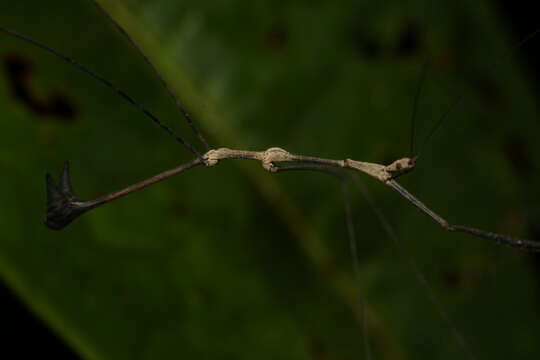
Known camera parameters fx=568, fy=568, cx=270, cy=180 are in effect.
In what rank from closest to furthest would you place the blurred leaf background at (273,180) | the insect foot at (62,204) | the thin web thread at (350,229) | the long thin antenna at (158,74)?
the insect foot at (62,204), the blurred leaf background at (273,180), the long thin antenna at (158,74), the thin web thread at (350,229)

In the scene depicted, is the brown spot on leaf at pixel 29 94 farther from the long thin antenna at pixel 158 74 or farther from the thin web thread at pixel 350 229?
the thin web thread at pixel 350 229

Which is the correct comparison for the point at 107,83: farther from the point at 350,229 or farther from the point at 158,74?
the point at 350,229

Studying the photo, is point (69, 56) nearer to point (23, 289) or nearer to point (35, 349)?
point (23, 289)

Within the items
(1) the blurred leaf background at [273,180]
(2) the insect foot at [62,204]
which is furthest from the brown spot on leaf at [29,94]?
(2) the insect foot at [62,204]

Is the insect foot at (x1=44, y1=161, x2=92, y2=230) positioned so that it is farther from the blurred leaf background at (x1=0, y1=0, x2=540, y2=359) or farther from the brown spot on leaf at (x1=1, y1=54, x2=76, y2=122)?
the brown spot on leaf at (x1=1, y1=54, x2=76, y2=122)

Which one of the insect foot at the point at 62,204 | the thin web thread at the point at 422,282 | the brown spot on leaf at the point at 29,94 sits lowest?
the thin web thread at the point at 422,282

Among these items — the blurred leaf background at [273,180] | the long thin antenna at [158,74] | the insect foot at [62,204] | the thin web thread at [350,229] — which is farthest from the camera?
the thin web thread at [350,229]
